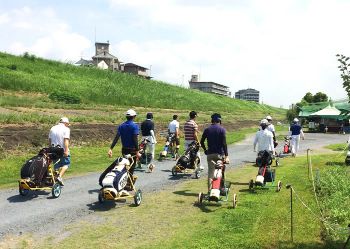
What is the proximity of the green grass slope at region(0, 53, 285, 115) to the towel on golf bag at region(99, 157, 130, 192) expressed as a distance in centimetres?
3910

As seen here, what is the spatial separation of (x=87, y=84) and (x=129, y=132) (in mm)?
49874

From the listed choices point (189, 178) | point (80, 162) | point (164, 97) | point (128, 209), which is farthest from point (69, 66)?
point (128, 209)

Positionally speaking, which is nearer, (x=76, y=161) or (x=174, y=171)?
(x=174, y=171)

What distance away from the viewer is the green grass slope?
165 ft

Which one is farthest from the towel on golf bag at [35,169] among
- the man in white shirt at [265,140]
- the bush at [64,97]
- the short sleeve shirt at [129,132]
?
the bush at [64,97]

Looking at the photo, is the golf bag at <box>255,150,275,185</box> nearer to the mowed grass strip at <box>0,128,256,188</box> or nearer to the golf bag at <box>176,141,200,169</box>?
the golf bag at <box>176,141,200,169</box>

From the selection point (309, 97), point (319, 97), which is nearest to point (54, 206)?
point (319, 97)

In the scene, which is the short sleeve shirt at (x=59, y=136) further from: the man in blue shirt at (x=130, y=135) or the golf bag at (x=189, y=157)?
the golf bag at (x=189, y=157)

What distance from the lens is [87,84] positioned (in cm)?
6031

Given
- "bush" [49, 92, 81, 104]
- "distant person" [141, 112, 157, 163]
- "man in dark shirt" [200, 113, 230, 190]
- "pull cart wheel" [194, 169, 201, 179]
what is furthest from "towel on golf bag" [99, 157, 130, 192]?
"bush" [49, 92, 81, 104]

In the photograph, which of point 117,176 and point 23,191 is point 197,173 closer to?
point 117,176

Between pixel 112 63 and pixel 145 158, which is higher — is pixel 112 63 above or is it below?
above

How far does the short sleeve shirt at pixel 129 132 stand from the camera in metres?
12.2

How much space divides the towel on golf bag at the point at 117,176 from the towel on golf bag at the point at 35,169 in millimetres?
1968
